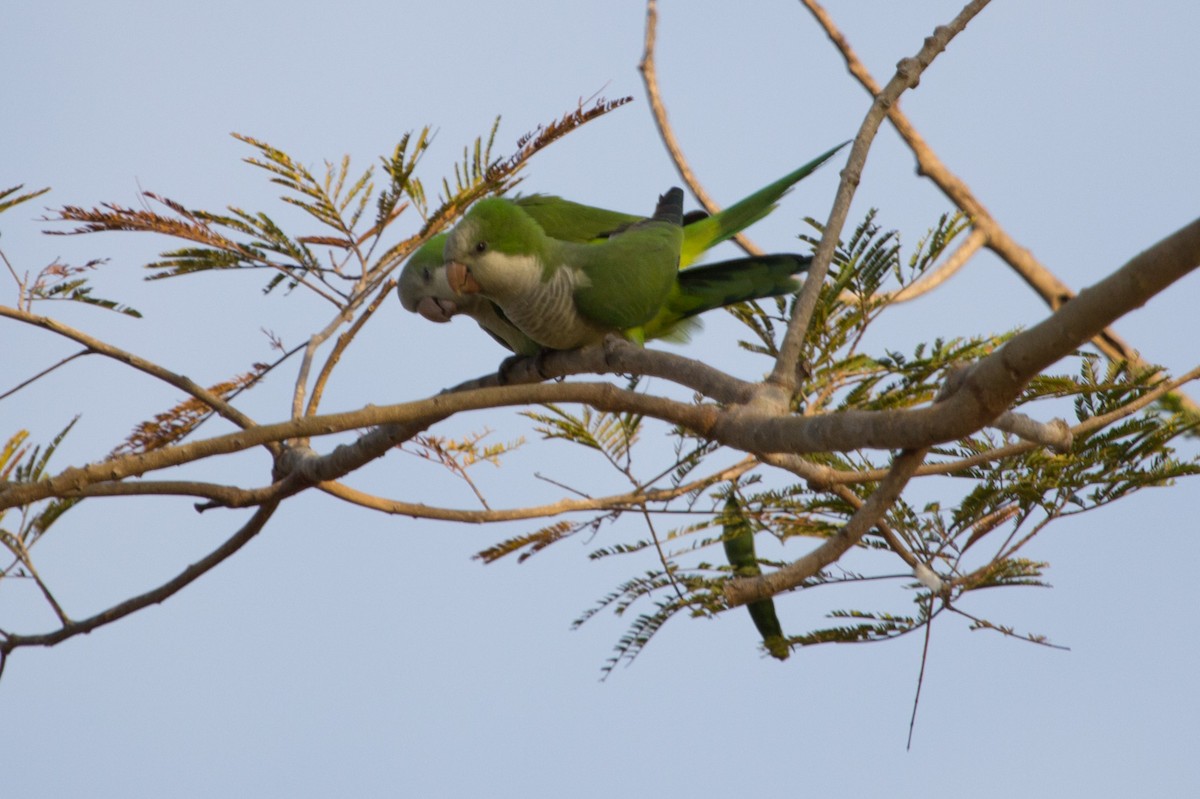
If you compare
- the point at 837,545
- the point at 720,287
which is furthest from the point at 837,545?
the point at 720,287

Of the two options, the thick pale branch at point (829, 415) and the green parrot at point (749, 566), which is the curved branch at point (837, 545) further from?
the green parrot at point (749, 566)

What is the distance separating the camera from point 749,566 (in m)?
3.09

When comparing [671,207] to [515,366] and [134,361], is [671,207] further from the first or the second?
[134,361]

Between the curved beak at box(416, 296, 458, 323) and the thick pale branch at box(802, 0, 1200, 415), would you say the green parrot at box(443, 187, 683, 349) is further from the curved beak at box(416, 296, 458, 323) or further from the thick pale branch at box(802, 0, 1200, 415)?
the thick pale branch at box(802, 0, 1200, 415)

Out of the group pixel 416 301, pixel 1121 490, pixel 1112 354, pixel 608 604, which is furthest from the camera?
pixel 1112 354

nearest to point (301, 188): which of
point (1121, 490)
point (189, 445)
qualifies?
point (189, 445)

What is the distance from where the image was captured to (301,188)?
3104mm

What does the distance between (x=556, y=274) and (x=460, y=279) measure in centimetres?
30

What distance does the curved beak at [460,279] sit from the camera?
11.1ft

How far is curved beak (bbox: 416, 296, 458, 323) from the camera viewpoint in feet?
12.0

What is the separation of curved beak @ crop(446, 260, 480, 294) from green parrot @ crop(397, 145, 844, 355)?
0.39 feet

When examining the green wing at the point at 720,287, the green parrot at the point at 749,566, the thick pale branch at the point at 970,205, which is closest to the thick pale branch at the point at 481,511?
the green parrot at the point at 749,566

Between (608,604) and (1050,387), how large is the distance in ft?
4.19

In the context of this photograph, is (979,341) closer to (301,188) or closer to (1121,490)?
(1121,490)
